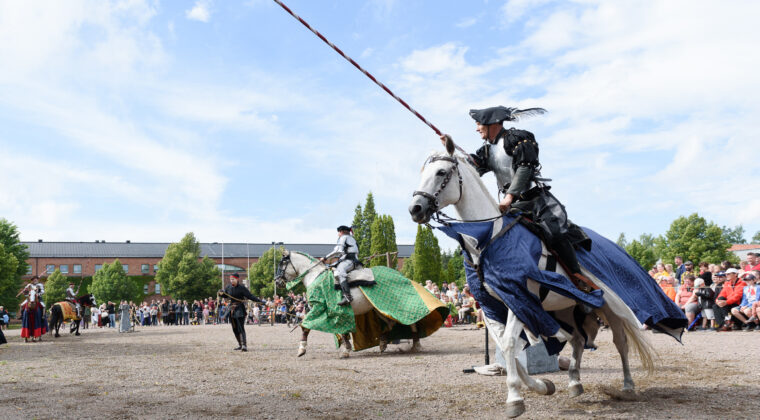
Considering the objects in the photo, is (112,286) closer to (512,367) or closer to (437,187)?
(437,187)

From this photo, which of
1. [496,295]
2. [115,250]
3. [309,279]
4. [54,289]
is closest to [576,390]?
[496,295]

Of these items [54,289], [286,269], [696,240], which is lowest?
[286,269]

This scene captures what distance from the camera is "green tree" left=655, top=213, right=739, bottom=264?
6341 cm

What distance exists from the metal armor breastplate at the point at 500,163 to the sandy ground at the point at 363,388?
94.4 inches

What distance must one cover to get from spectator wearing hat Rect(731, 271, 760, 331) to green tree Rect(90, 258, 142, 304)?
77494 millimetres

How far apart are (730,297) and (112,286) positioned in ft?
257

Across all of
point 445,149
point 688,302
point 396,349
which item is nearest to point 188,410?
point 445,149

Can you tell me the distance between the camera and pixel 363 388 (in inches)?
307

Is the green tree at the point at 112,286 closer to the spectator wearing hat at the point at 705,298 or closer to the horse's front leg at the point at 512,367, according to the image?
the spectator wearing hat at the point at 705,298

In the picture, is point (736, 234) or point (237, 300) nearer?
point (237, 300)

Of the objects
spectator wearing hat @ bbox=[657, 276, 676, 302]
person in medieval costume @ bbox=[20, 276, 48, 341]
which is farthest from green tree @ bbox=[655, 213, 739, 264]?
person in medieval costume @ bbox=[20, 276, 48, 341]

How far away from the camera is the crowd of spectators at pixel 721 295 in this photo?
52.2ft

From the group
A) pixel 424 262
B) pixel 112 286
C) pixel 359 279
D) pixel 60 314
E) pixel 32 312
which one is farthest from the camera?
pixel 112 286

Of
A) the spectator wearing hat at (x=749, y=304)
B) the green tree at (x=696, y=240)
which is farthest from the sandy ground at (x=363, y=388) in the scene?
the green tree at (x=696, y=240)
